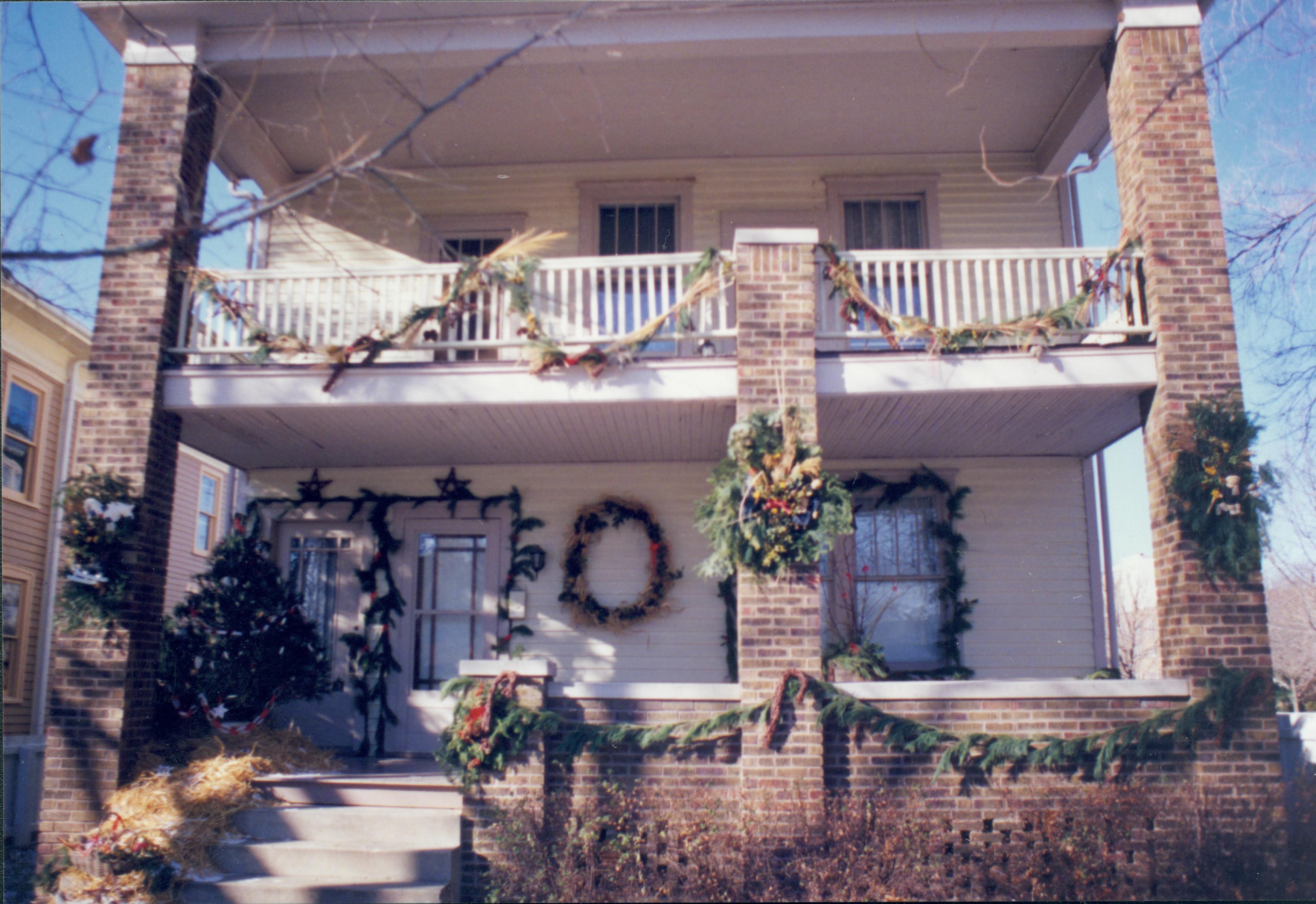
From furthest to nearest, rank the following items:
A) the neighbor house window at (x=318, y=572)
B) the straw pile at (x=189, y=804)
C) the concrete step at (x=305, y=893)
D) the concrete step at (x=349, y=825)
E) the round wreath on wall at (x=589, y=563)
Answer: the neighbor house window at (x=318, y=572) → the round wreath on wall at (x=589, y=563) → the concrete step at (x=349, y=825) → the straw pile at (x=189, y=804) → the concrete step at (x=305, y=893)

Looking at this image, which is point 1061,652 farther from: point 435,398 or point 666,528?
point 435,398

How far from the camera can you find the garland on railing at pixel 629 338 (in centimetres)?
746

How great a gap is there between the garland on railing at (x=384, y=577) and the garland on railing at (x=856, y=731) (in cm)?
274

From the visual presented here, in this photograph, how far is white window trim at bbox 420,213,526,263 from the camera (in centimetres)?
1030

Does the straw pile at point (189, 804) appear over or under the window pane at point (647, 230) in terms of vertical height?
under

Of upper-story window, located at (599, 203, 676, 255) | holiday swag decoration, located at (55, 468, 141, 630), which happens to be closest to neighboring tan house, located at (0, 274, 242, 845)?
holiday swag decoration, located at (55, 468, 141, 630)

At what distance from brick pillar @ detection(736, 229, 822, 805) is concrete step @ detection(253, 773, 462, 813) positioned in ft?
7.31

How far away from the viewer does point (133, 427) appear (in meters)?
7.58

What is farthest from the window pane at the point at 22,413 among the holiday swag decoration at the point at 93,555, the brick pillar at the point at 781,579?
the brick pillar at the point at 781,579

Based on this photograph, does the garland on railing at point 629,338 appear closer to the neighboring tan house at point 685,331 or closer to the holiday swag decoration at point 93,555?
the neighboring tan house at point 685,331

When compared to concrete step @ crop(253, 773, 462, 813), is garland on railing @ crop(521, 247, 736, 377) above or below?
above

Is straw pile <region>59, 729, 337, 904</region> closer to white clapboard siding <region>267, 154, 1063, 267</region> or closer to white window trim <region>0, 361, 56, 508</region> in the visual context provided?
white clapboard siding <region>267, 154, 1063, 267</region>

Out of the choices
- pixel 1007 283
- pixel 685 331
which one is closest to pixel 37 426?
pixel 685 331

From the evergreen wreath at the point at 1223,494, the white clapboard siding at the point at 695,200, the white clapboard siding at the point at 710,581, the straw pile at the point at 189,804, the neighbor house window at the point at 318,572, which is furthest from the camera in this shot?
the white clapboard siding at the point at 695,200
